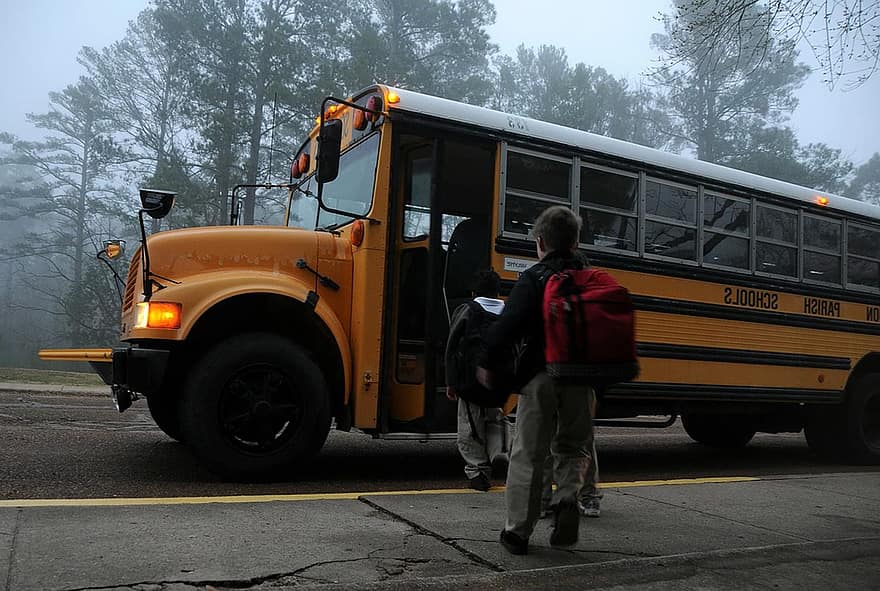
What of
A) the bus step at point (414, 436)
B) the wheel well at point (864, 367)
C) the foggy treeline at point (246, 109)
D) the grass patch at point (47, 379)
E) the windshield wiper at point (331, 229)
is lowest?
the grass patch at point (47, 379)

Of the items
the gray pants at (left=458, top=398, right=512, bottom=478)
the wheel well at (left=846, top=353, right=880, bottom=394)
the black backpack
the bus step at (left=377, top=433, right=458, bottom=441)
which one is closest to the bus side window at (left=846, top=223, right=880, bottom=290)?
the wheel well at (left=846, top=353, right=880, bottom=394)

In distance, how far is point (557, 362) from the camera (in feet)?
11.2

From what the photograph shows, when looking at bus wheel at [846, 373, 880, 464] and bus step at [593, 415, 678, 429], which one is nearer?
bus step at [593, 415, 678, 429]

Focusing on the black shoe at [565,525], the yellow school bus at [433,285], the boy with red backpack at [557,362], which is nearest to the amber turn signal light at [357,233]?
the yellow school bus at [433,285]

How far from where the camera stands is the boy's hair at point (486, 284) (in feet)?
17.3

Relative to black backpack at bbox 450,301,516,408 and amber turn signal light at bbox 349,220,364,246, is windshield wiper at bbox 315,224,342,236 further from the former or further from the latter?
black backpack at bbox 450,301,516,408

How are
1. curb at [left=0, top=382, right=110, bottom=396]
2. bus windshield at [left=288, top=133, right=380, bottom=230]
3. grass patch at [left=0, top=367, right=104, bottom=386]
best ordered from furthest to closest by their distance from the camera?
grass patch at [left=0, top=367, right=104, bottom=386] → curb at [left=0, top=382, right=110, bottom=396] → bus windshield at [left=288, top=133, right=380, bottom=230]

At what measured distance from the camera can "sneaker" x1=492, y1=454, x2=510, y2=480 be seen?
525 centimetres

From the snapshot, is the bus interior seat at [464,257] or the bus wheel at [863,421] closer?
the bus interior seat at [464,257]

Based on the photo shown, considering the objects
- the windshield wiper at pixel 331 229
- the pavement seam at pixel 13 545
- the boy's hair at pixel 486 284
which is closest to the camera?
the pavement seam at pixel 13 545

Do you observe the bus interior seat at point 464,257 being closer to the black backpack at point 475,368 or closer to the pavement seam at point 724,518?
the black backpack at point 475,368

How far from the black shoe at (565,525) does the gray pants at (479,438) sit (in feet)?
4.97

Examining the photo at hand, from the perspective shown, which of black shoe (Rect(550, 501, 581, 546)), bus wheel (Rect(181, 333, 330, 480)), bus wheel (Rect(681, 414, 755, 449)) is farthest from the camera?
bus wheel (Rect(681, 414, 755, 449))

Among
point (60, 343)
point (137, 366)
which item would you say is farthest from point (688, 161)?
point (60, 343)
